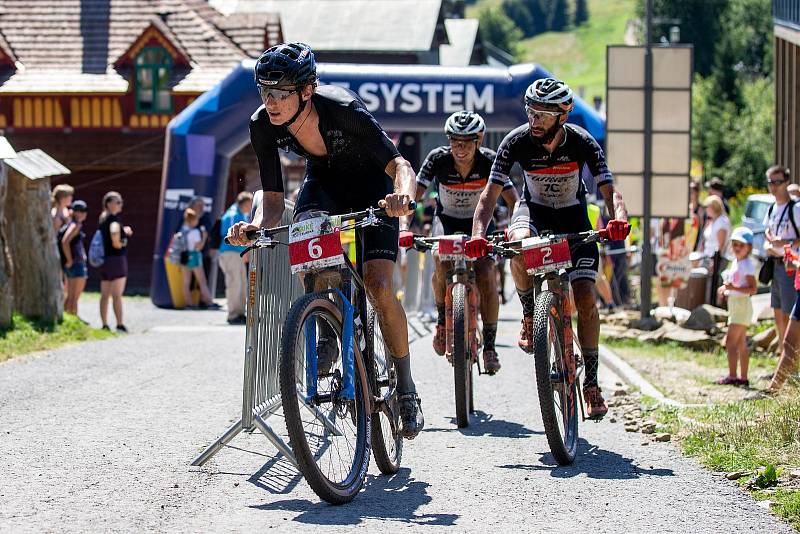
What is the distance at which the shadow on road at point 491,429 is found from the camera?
8.89 m

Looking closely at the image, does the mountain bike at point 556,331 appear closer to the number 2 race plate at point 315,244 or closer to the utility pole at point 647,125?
the number 2 race plate at point 315,244

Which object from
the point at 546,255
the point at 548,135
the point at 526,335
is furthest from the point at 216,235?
the point at 546,255

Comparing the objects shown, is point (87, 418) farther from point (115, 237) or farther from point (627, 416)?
point (115, 237)

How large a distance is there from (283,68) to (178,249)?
15.5 m

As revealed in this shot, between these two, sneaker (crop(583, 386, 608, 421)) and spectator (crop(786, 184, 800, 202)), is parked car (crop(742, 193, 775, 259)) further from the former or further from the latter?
sneaker (crop(583, 386, 608, 421))

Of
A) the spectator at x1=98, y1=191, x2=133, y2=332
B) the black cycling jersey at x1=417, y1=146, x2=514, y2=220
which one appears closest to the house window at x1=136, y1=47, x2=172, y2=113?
the spectator at x1=98, y1=191, x2=133, y2=332

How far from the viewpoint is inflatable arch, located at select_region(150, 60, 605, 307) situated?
21.4 metres

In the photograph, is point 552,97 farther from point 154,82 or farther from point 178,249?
point 154,82

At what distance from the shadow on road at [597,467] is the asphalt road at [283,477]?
0.4 inches

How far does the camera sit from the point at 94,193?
33.2 metres

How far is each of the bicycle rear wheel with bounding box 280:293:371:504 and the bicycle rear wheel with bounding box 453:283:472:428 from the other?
253 cm

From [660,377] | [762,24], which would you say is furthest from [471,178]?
[762,24]

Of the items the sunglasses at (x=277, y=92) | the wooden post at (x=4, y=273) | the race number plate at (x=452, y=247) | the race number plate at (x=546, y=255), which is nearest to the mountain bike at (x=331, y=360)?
the sunglasses at (x=277, y=92)

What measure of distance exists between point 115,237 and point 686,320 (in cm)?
701
